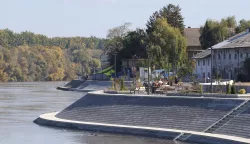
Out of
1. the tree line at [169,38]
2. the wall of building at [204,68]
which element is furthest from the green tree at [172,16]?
the wall of building at [204,68]

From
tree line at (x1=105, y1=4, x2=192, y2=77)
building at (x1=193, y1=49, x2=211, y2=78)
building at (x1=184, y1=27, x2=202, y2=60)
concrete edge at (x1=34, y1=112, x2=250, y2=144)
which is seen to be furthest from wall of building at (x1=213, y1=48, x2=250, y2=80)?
building at (x1=184, y1=27, x2=202, y2=60)

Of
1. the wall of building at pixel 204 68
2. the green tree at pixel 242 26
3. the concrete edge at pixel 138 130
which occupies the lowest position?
the concrete edge at pixel 138 130

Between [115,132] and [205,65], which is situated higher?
[205,65]

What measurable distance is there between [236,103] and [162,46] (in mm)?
67989

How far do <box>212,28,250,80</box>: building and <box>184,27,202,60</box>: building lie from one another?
110 ft

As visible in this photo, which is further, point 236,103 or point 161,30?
point 161,30

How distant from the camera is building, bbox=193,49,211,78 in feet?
303

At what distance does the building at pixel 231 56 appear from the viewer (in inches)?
3137

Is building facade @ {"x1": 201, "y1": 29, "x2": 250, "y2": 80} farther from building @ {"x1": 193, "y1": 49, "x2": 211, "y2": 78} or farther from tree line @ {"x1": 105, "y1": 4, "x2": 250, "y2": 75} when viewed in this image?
tree line @ {"x1": 105, "y1": 4, "x2": 250, "y2": 75}

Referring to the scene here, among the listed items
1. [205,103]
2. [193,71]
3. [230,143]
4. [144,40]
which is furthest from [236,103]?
[144,40]

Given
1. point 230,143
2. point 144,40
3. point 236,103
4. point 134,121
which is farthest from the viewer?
point 144,40

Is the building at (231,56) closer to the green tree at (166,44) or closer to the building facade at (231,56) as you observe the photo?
the building facade at (231,56)

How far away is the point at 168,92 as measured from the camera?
55.1 metres

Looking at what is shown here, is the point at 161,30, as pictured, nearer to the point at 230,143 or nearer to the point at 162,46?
the point at 162,46
